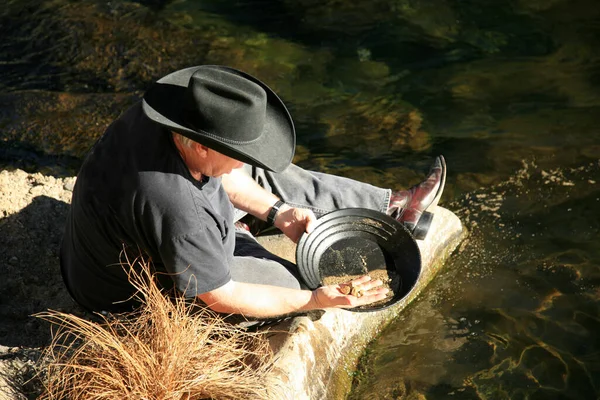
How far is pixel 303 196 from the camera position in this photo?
14.1 feet

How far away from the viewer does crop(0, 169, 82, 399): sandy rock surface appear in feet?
11.1

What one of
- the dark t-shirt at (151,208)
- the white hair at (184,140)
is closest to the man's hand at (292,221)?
the dark t-shirt at (151,208)

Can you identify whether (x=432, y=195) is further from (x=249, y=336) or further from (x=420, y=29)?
(x=420, y=29)

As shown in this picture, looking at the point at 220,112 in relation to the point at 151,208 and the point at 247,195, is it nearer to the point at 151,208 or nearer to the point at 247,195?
the point at 151,208

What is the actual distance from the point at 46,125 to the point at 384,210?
3.40 m

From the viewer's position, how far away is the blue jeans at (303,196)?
3.89 meters

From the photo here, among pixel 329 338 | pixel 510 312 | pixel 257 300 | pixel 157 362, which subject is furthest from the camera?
pixel 510 312

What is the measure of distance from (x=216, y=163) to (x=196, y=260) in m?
0.42

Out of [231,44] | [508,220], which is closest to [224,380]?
[508,220]

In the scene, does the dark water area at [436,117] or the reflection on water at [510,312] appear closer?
the reflection on water at [510,312]

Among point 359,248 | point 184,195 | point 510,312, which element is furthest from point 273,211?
point 510,312

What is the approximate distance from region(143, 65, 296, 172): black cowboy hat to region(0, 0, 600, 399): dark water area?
168 cm

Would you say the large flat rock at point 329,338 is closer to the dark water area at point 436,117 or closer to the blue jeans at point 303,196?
the dark water area at point 436,117

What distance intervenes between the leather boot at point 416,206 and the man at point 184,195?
1025 mm
